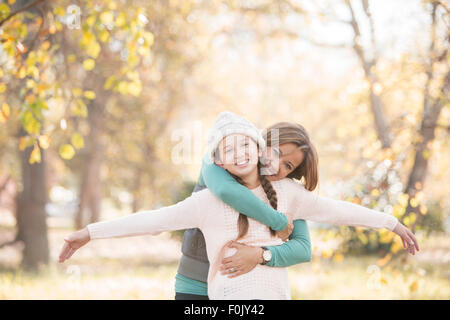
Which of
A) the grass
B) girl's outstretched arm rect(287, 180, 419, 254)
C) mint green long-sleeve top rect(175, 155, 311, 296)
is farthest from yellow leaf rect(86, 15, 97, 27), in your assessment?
the grass

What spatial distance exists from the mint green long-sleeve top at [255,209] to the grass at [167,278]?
86.5 inches

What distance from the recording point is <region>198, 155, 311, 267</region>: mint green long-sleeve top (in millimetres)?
2227

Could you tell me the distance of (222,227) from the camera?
2346 mm

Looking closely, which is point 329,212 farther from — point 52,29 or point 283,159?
point 52,29

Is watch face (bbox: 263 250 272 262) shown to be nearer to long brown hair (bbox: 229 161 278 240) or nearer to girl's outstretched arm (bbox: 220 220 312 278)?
girl's outstretched arm (bbox: 220 220 312 278)

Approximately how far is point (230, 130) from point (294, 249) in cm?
68

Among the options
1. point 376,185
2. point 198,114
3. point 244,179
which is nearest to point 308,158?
point 244,179

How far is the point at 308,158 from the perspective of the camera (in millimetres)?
2557

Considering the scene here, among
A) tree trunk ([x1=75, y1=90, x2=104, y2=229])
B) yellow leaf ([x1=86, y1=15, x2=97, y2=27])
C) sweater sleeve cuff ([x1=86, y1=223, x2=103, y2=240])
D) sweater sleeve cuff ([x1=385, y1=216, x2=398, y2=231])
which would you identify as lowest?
sweater sleeve cuff ([x1=86, y1=223, x2=103, y2=240])

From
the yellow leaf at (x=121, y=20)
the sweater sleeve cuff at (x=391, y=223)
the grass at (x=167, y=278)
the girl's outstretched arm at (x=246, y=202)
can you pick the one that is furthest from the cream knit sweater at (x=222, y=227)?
the yellow leaf at (x=121, y=20)

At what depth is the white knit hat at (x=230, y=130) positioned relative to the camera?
2363mm

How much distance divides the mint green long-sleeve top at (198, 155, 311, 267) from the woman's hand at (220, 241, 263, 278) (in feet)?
0.26
